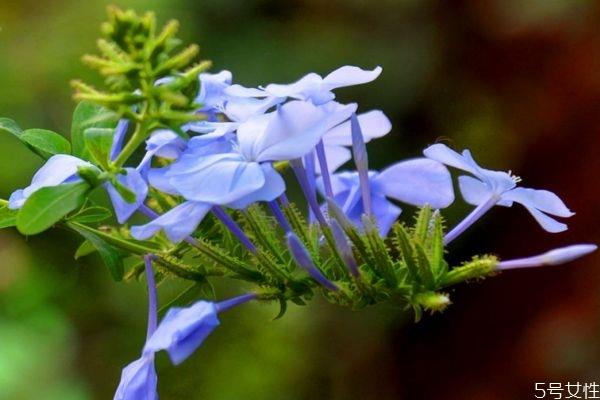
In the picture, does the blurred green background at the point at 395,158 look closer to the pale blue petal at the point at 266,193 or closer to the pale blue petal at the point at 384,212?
the pale blue petal at the point at 384,212

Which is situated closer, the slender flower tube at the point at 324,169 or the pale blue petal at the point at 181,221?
the pale blue petal at the point at 181,221

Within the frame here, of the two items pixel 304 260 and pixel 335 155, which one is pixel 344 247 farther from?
pixel 335 155

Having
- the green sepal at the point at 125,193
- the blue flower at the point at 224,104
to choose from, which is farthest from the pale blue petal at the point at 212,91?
the green sepal at the point at 125,193

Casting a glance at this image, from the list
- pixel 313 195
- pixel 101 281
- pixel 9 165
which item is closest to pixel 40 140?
pixel 313 195

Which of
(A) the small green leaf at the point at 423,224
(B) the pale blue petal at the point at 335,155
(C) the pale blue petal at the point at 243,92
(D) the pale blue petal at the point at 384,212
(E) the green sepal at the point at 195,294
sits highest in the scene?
(C) the pale blue petal at the point at 243,92

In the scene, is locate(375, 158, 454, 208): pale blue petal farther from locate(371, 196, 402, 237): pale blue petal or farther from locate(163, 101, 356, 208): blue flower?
locate(163, 101, 356, 208): blue flower

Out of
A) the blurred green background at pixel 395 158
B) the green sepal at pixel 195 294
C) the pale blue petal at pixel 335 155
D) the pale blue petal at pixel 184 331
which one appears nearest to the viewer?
the pale blue petal at pixel 184 331

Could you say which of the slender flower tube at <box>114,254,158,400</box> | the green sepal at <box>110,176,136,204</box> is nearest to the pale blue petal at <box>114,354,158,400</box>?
the slender flower tube at <box>114,254,158,400</box>
